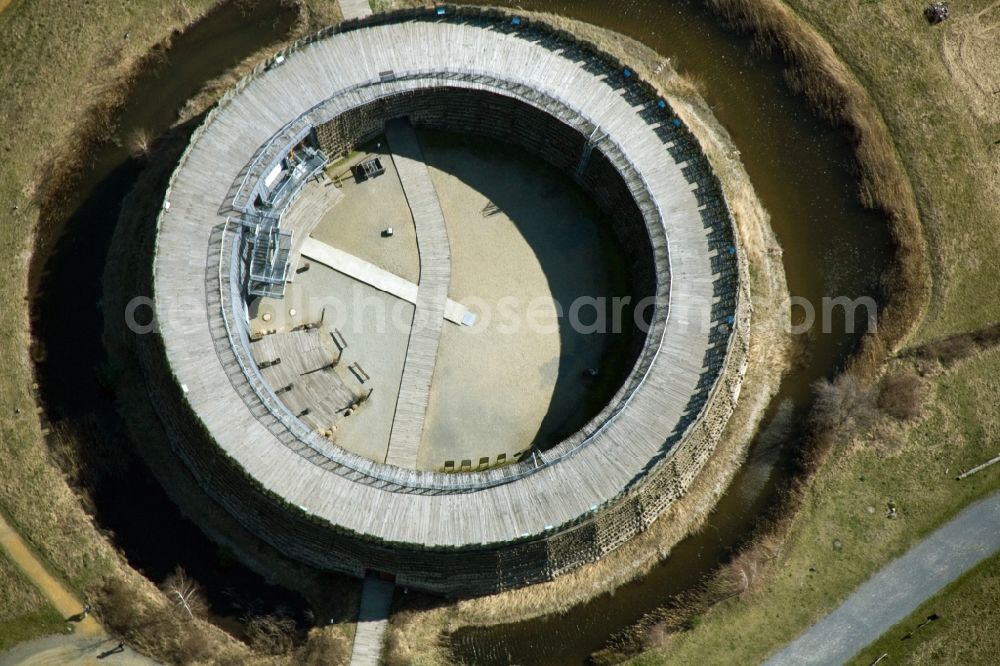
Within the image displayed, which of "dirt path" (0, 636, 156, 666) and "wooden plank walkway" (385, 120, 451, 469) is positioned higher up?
"wooden plank walkway" (385, 120, 451, 469)

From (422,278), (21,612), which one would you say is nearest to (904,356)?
(422,278)

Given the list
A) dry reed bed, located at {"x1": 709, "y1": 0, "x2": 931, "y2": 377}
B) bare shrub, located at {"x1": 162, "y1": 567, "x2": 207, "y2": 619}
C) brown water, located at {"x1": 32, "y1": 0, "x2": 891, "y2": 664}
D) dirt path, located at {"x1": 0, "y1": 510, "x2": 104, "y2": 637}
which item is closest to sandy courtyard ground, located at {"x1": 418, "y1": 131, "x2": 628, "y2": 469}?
brown water, located at {"x1": 32, "y1": 0, "x2": 891, "y2": 664}

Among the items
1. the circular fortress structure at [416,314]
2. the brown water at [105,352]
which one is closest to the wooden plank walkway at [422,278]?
the circular fortress structure at [416,314]

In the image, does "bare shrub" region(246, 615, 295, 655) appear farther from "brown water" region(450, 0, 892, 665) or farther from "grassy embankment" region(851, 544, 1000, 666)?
"grassy embankment" region(851, 544, 1000, 666)

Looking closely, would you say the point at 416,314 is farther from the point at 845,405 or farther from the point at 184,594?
the point at 845,405

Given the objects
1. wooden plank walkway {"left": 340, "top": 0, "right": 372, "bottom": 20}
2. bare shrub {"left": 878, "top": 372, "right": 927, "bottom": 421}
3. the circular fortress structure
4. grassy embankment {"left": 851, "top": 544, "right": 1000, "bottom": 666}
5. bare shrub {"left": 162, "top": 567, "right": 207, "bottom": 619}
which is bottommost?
grassy embankment {"left": 851, "top": 544, "right": 1000, "bottom": 666}

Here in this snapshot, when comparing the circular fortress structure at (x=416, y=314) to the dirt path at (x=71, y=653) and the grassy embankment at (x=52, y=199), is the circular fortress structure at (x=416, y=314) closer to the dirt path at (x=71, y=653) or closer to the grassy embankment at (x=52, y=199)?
the grassy embankment at (x=52, y=199)
